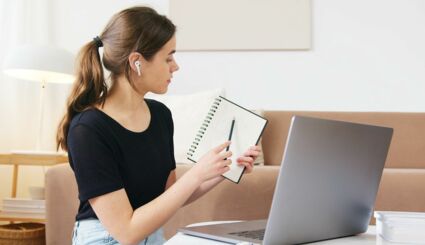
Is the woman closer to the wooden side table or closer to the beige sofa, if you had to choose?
the beige sofa

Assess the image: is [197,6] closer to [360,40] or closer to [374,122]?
[360,40]

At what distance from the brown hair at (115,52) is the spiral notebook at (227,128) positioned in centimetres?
28

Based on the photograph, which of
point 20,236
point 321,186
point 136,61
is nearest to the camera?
point 321,186

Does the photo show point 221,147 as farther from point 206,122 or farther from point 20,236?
point 20,236

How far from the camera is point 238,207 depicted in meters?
1.67

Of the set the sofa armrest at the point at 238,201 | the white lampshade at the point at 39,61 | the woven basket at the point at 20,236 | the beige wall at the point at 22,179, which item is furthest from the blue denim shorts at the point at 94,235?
the beige wall at the point at 22,179

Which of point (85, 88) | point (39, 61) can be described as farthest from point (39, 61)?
point (85, 88)

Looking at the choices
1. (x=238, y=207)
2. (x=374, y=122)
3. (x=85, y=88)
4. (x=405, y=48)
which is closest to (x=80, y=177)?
(x=85, y=88)

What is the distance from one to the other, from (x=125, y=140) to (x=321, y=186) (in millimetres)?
483

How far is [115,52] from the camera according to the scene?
116cm

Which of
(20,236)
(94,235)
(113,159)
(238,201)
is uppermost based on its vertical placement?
(113,159)

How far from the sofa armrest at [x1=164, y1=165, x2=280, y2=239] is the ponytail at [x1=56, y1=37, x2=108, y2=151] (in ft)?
2.05

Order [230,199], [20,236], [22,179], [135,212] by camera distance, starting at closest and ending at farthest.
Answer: [135,212]
[230,199]
[20,236]
[22,179]

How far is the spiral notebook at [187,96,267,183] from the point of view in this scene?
93cm
